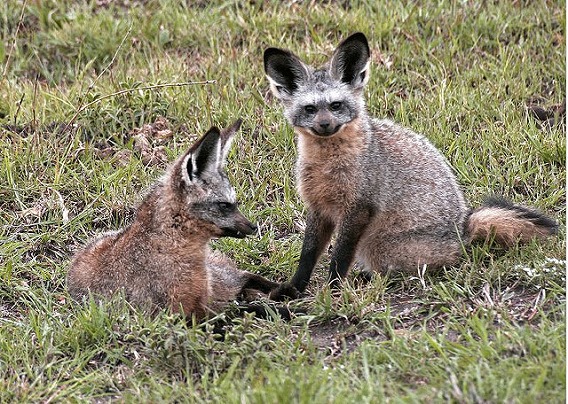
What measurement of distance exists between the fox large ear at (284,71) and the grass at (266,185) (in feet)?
3.62

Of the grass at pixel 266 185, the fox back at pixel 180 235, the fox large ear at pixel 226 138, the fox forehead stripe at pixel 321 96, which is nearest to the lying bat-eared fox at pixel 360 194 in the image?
the fox forehead stripe at pixel 321 96

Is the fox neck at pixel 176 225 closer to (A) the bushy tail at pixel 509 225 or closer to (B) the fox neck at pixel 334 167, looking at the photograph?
(B) the fox neck at pixel 334 167

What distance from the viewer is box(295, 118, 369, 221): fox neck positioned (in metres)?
6.03

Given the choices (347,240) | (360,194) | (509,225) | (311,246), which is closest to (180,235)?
(311,246)

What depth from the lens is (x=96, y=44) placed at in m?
9.04

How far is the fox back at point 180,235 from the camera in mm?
5531

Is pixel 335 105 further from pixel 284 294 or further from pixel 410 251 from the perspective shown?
pixel 284 294

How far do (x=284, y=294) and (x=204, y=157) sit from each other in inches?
43.1

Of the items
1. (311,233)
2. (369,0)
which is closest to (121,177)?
(311,233)

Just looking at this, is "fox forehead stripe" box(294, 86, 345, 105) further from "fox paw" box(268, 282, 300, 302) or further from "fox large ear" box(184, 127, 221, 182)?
"fox paw" box(268, 282, 300, 302)

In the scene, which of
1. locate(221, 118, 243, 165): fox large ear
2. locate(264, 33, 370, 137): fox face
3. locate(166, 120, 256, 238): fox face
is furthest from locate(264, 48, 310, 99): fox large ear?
locate(166, 120, 256, 238): fox face

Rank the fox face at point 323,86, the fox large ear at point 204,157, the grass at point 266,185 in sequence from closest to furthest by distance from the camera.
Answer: the grass at point 266,185 < the fox large ear at point 204,157 < the fox face at point 323,86

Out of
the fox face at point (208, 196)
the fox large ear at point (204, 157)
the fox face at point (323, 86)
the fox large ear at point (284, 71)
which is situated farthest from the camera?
the fox large ear at point (284, 71)

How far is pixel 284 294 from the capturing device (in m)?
6.00
